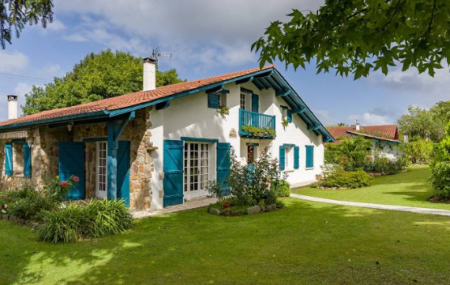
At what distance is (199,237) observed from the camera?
644 centimetres

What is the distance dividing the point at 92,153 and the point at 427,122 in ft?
135

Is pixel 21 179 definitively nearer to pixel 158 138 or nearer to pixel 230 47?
pixel 158 138

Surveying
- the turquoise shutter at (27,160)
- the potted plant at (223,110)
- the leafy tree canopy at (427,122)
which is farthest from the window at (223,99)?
the leafy tree canopy at (427,122)

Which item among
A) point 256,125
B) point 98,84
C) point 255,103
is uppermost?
point 98,84

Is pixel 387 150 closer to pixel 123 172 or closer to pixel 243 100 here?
pixel 243 100

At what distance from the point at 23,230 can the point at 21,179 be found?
6357 mm

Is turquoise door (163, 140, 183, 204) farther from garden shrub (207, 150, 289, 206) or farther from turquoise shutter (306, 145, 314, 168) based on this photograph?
turquoise shutter (306, 145, 314, 168)

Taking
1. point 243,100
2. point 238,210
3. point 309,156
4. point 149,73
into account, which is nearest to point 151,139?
point 238,210

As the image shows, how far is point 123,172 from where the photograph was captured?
9.65 m

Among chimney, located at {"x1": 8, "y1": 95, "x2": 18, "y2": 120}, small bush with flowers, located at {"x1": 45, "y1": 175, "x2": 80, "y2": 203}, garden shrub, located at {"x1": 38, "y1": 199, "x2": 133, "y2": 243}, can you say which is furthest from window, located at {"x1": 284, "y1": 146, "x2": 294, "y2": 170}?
chimney, located at {"x1": 8, "y1": 95, "x2": 18, "y2": 120}

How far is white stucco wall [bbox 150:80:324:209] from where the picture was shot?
31.6ft

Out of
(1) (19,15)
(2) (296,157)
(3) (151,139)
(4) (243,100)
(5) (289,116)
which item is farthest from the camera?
(2) (296,157)

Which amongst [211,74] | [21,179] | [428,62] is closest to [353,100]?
[211,74]

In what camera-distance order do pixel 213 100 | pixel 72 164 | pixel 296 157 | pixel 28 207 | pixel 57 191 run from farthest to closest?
pixel 296 157, pixel 213 100, pixel 72 164, pixel 57 191, pixel 28 207
